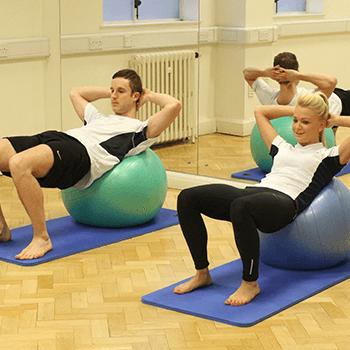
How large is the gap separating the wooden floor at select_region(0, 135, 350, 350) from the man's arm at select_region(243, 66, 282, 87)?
124cm

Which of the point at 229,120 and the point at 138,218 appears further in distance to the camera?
the point at 229,120

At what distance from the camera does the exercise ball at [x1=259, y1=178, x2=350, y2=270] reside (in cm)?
321

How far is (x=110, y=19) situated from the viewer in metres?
5.57

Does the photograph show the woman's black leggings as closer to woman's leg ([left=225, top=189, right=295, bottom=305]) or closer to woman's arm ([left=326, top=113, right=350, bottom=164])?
woman's leg ([left=225, top=189, right=295, bottom=305])

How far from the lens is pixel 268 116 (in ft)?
11.4

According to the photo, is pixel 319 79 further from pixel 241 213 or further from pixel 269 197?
pixel 241 213

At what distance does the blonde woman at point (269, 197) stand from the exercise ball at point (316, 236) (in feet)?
0.17

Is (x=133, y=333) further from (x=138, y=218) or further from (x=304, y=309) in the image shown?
(x=138, y=218)

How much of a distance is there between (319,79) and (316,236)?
1.27m

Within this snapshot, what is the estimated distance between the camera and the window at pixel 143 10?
5.05 meters

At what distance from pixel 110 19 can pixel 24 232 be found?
2179 mm

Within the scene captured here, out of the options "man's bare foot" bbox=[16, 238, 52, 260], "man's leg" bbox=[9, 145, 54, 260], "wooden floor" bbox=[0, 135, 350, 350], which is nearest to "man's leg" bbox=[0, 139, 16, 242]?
"man's leg" bbox=[9, 145, 54, 260]

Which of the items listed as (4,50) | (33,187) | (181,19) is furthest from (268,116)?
(4,50)

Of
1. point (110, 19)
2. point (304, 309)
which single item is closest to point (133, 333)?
point (304, 309)
